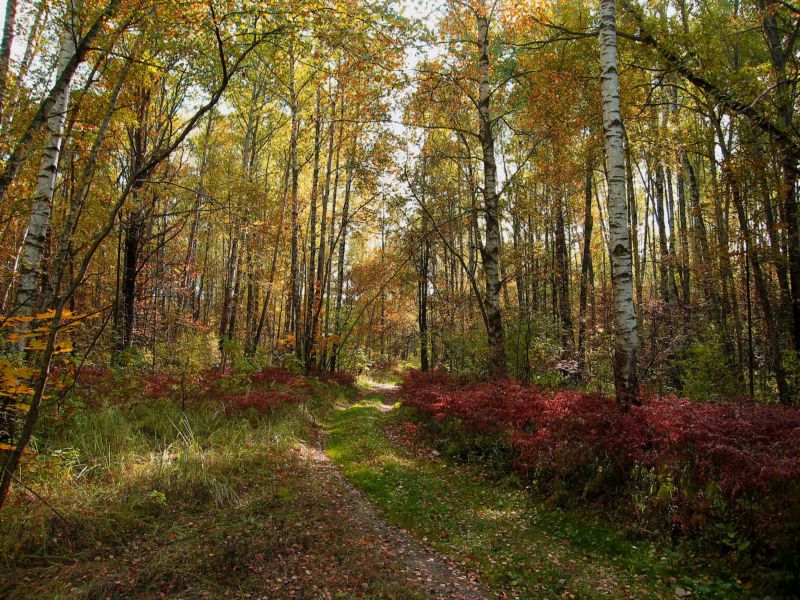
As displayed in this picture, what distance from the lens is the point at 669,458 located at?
4.47 meters

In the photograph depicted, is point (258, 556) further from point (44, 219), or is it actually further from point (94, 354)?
point (94, 354)

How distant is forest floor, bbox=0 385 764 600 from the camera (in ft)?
11.2

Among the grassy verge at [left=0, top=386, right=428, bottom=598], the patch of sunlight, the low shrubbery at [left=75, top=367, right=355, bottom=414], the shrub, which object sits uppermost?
the low shrubbery at [left=75, top=367, right=355, bottom=414]

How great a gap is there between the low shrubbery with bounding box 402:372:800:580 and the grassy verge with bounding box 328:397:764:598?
0.37 metres

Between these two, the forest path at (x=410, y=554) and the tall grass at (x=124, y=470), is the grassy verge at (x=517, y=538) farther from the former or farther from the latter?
the tall grass at (x=124, y=470)

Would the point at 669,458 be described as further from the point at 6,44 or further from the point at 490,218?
the point at 6,44

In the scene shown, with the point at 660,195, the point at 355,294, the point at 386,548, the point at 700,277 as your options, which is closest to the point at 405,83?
the point at 386,548

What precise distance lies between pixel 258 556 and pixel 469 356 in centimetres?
1171

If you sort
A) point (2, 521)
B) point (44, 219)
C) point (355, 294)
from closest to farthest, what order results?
point (2, 521)
point (44, 219)
point (355, 294)

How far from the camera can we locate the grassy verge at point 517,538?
3537mm

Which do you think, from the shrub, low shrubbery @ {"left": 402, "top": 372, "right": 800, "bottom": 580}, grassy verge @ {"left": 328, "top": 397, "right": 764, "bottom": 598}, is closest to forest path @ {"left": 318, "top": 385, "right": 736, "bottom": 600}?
grassy verge @ {"left": 328, "top": 397, "right": 764, "bottom": 598}

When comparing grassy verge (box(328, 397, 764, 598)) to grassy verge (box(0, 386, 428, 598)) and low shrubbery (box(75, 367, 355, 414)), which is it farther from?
low shrubbery (box(75, 367, 355, 414))

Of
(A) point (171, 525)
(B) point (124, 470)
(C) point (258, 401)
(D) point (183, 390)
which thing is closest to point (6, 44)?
(D) point (183, 390)

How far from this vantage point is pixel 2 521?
11.6 feet
